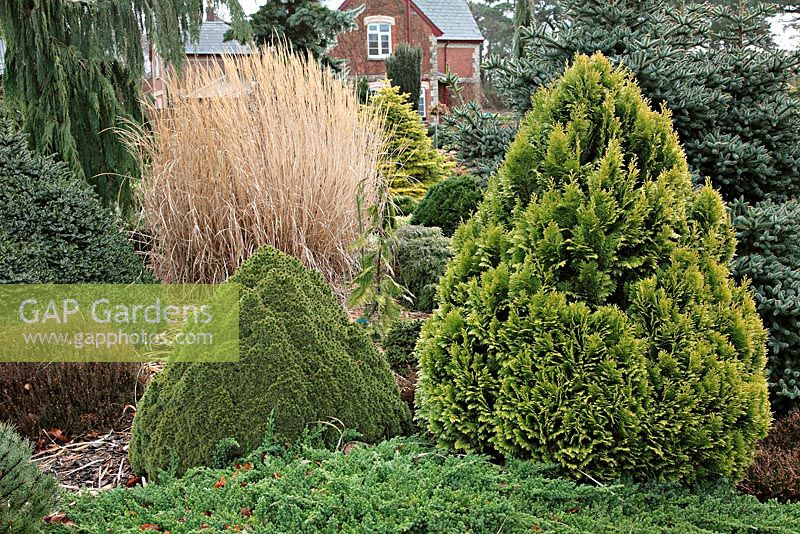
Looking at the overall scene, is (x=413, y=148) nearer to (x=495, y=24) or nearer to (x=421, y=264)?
(x=421, y=264)

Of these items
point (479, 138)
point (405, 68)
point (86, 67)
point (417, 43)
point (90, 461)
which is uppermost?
point (417, 43)

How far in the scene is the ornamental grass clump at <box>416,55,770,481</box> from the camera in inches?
91.7

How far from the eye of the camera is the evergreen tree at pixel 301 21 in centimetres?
1338

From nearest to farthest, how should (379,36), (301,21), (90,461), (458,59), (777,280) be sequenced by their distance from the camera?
(90,461), (777,280), (301,21), (379,36), (458,59)

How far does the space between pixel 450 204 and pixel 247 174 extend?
240 centimetres

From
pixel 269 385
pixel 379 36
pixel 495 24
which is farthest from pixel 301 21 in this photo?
pixel 495 24

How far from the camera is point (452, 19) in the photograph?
31.3 meters

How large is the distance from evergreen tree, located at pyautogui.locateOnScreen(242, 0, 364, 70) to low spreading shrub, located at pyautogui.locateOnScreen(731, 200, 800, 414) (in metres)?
10.9

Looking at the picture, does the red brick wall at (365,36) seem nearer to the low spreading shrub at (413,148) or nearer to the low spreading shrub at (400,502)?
the low spreading shrub at (413,148)

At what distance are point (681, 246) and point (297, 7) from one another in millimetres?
12621

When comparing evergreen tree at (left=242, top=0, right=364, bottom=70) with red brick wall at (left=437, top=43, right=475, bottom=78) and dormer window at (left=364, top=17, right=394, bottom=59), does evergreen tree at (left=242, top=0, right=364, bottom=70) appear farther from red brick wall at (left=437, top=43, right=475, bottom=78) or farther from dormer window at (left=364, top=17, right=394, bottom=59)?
red brick wall at (left=437, top=43, right=475, bottom=78)

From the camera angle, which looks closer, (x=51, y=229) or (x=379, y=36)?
(x=51, y=229)

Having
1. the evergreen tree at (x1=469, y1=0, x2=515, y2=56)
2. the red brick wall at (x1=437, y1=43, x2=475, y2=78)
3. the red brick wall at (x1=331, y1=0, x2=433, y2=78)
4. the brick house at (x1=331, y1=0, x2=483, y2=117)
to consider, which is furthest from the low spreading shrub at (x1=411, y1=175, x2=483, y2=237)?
the evergreen tree at (x1=469, y1=0, x2=515, y2=56)

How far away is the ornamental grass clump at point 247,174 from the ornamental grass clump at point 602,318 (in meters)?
2.73
